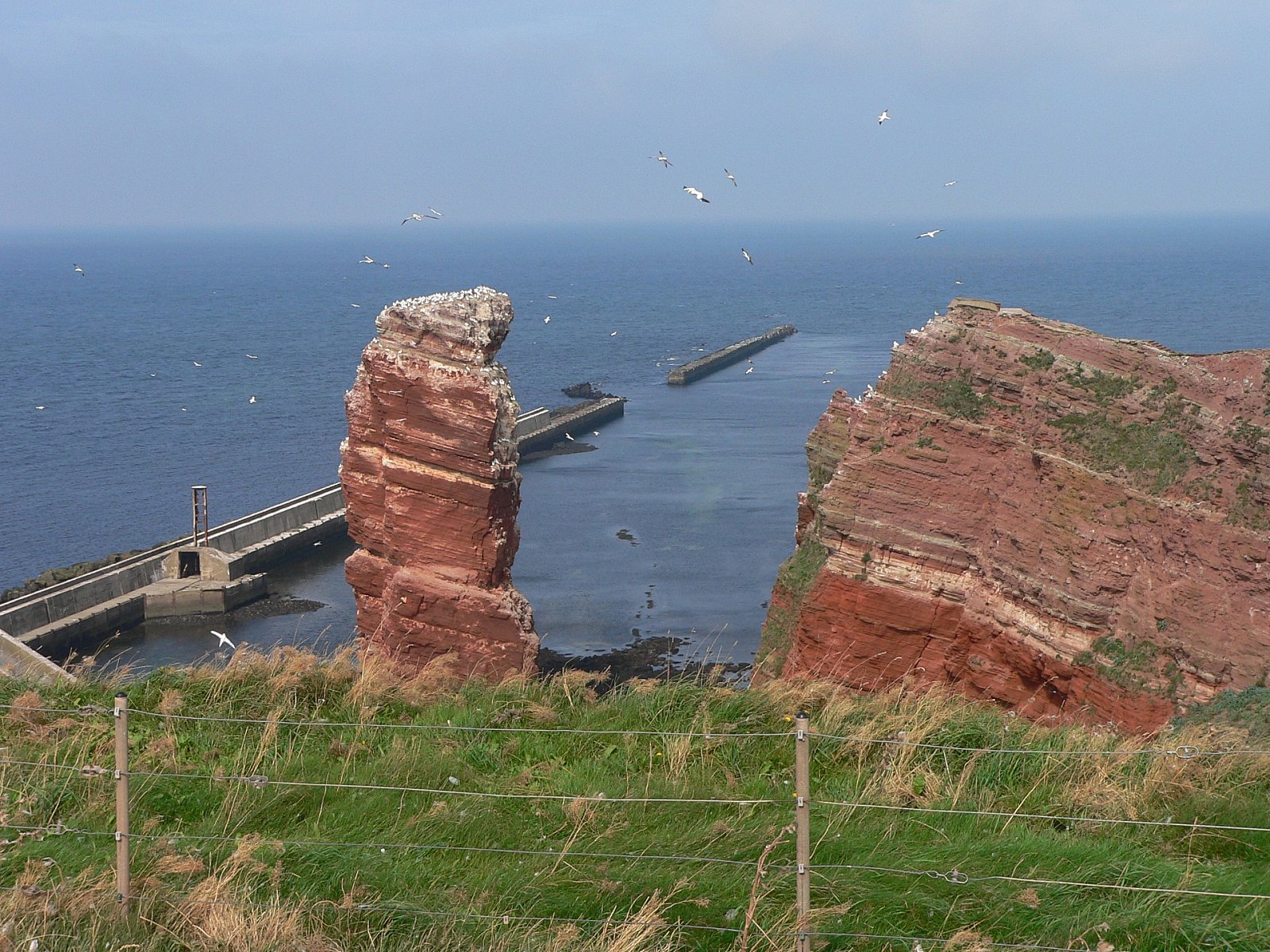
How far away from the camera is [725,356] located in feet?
366

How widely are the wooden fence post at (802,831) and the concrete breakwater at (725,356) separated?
310 feet

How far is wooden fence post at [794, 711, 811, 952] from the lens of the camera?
21.1 feet

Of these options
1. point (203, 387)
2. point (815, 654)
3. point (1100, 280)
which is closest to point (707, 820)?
point (815, 654)

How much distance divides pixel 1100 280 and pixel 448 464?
182 m

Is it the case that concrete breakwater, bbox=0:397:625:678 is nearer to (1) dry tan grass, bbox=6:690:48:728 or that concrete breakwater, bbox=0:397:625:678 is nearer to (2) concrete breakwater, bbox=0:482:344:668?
(2) concrete breakwater, bbox=0:482:344:668

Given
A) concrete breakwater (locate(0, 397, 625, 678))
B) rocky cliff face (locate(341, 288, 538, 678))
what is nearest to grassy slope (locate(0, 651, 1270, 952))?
rocky cliff face (locate(341, 288, 538, 678))

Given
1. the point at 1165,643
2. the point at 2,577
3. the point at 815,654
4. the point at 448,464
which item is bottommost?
the point at 2,577

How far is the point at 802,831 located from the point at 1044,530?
14.9 meters

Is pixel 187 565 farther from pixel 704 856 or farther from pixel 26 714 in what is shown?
pixel 704 856

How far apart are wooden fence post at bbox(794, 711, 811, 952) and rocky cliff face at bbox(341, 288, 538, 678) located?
1699 centimetres

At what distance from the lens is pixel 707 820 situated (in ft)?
28.5

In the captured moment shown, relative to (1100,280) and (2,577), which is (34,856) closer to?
(2,577)

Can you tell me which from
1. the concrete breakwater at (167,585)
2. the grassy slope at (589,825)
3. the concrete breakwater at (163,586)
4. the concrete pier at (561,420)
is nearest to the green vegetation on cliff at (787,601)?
the grassy slope at (589,825)

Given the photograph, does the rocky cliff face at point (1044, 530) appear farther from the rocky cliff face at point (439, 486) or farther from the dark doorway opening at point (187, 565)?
the dark doorway opening at point (187, 565)
